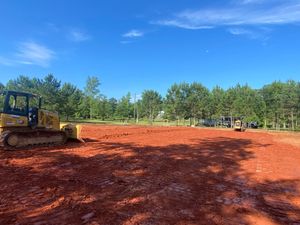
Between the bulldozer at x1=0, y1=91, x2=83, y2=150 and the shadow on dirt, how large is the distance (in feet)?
9.34

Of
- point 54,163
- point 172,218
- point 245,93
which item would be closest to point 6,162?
point 54,163

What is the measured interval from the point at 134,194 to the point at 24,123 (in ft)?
30.4

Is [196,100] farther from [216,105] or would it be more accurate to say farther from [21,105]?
[21,105]

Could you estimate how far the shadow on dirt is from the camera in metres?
5.32

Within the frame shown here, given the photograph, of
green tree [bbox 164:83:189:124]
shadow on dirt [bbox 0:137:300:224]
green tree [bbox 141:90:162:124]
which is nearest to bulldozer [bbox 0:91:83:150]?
shadow on dirt [bbox 0:137:300:224]

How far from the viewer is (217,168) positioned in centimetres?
1080

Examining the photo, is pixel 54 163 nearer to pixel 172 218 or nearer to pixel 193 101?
pixel 172 218

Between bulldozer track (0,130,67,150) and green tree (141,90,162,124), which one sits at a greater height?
green tree (141,90,162,124)

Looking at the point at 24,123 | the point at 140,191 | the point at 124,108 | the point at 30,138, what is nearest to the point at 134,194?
the point at 140,191

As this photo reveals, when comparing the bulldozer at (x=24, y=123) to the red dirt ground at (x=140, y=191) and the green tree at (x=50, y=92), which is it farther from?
the green tree at (x=50, y=92)

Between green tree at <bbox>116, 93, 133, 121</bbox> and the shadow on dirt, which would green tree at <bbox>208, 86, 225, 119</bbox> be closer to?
green tree at <bbox>116, 93, 133, 121</bbox>

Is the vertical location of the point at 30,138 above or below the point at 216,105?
below

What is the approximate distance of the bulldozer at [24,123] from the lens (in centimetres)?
1345

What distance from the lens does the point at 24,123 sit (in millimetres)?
13992
